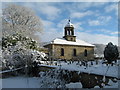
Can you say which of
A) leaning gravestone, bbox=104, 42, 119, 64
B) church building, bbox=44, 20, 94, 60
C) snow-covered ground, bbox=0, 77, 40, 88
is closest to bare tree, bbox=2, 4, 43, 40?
church building, bbox=44, 20, 94, 60

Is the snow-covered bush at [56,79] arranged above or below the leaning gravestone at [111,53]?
below

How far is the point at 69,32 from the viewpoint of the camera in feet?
103

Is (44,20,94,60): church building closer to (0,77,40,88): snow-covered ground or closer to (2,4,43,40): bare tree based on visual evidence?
(2,4,43,40): bare tree

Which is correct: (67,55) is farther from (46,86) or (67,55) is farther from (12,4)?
(46,86)

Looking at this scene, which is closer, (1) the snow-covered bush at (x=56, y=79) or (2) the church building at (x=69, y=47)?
(1) the snow-covered bush at (x=56, y=79)

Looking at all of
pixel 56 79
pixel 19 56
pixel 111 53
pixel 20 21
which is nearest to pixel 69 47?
pixel 20 21

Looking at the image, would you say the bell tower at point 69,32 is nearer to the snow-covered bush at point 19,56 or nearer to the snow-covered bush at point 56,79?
the snow-covered bush at point 19,56

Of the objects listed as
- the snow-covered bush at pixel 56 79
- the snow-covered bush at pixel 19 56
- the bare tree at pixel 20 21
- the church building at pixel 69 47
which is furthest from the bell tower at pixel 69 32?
the snow-covered bush at pixel 56 79

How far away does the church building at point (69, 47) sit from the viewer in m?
28.3

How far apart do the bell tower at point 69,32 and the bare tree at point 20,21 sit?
616cm

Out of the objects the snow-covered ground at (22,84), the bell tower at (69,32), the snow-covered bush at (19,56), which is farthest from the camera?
the bell tower at (69,32)

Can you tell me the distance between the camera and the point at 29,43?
17.7 m

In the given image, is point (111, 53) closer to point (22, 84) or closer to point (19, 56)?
point (22, 84)

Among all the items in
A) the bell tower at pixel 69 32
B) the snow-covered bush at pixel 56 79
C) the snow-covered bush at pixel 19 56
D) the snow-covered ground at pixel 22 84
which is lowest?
the snow-covered ground at pixel 22 84
